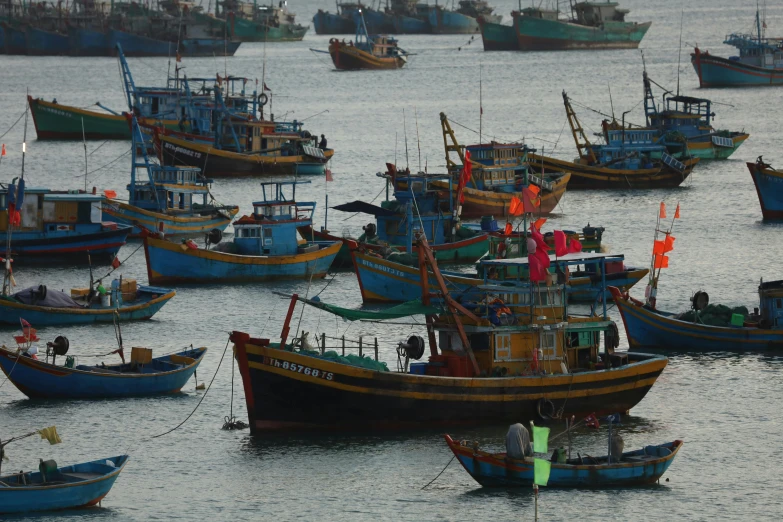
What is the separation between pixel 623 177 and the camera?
102062 millimetres

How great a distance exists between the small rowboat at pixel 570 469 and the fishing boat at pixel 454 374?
14.1 ft

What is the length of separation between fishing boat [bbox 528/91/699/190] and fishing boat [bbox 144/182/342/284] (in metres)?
32.2

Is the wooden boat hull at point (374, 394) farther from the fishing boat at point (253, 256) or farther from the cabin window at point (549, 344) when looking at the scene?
the fishing boat at point (253, 256)

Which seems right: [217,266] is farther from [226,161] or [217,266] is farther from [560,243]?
[226,161]

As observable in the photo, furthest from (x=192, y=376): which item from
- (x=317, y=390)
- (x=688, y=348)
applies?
(x=688, y=348)

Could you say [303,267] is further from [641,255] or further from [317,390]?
[317,390]

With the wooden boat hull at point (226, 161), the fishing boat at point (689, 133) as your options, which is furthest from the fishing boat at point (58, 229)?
the fishing boat at point (689, 133)

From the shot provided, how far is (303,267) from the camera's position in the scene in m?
71.8

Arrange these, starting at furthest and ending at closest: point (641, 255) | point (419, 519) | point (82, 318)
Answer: point (641, 255), point (82, 318), point (419, 519)

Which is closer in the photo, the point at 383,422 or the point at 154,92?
the point at 383,422

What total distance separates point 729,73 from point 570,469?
133 metres

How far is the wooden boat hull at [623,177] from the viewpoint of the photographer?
332 ft

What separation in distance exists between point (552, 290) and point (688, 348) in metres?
11.8

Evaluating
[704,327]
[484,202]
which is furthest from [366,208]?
[704,327]
